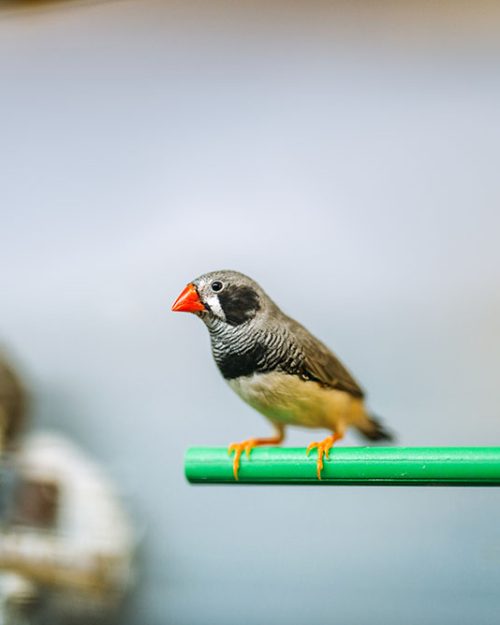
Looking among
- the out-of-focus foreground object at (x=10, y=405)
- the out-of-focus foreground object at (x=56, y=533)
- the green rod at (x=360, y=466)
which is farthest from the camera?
the out-of-focus foreground object at (x=10, y=405)

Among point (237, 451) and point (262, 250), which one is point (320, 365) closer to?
point (237, 451)

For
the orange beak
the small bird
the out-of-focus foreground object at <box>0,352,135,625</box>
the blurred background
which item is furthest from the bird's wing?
the out-of-focus foreground object at <box>0,352,135,625</box>

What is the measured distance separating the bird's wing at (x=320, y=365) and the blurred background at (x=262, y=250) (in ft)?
0.93

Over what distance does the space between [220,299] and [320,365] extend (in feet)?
0.52

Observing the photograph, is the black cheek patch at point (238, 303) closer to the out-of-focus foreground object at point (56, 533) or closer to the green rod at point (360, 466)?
the green rod at point (360, 466)

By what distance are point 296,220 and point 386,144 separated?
0.19m

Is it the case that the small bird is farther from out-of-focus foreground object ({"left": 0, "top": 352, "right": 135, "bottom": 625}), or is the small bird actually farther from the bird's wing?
out-of-focus foreground object ({"left": 0, "top": 352, "right": 135, "bottom": 625})

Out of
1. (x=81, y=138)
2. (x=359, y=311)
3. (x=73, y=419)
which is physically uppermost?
(x=81, y=138)

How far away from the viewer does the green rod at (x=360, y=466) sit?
2.60 feet

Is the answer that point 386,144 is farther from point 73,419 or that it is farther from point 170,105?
point 73,419

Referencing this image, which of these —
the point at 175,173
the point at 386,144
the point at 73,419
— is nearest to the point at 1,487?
the point at 73,419

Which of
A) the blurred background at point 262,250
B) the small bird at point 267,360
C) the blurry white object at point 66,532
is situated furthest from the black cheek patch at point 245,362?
the blurry white object at point 66,532

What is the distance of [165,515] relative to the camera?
151 centimetres

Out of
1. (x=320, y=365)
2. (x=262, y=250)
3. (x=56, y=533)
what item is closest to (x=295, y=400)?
(x=320, y=365)
